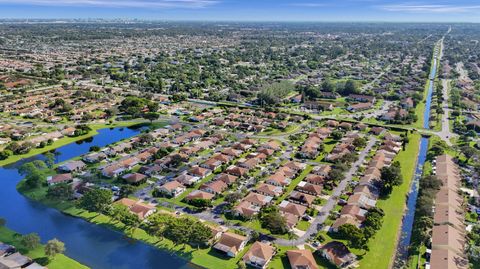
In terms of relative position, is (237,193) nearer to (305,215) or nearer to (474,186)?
(305,215)

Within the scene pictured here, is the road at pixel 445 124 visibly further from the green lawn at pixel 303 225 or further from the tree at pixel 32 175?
the tree at pixel 32 175

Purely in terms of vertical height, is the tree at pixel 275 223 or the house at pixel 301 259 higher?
the tree at pixel 275 223

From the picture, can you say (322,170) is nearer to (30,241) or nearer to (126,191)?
(126,191)

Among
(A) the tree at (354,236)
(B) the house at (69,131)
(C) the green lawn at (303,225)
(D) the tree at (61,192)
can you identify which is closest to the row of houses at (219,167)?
(D) the tree at (61,192)

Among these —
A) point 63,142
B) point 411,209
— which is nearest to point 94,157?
point 63,142

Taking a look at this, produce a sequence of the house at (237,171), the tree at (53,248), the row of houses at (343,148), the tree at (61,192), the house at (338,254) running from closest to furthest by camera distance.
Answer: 1. the tree at (53,248)
2. the house at (338,254)
3. the tree at (61,192)
4. the house at (237,171)
5. the row of houses at (343,148)

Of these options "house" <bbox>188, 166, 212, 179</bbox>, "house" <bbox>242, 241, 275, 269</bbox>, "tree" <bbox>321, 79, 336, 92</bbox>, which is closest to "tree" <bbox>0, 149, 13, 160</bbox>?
"house" <bbox>188, 166, 212, 179</bbox>
